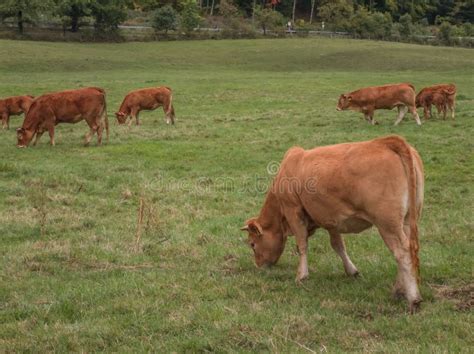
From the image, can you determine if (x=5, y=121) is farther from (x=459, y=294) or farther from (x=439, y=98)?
(x=459, y=294)

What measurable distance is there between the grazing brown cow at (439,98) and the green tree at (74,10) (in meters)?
52.9

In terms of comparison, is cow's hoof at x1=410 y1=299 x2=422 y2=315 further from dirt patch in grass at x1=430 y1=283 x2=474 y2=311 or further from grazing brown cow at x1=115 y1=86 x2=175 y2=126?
grazing brown cow at x1=115 y1=86 x2=175 y2=126

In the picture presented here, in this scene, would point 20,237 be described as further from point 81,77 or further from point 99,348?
point 81,77

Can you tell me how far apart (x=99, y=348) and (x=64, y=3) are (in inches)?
2646

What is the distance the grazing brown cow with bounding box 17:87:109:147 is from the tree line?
1949 inches

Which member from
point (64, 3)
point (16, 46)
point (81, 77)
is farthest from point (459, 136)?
point (64, 3)

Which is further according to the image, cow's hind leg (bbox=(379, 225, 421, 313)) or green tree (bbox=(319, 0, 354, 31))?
green tree (bbox=(319, 0, 354, 31))

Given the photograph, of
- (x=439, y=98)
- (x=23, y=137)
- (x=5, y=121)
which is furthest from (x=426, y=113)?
(x=5, y=121)

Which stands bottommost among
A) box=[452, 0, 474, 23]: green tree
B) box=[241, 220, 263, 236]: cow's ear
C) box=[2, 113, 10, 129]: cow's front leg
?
box=[2, 113, 10, 129]: cow's front leg

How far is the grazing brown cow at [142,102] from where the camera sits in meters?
25.0

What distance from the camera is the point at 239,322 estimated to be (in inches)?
236

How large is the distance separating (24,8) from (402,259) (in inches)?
2547

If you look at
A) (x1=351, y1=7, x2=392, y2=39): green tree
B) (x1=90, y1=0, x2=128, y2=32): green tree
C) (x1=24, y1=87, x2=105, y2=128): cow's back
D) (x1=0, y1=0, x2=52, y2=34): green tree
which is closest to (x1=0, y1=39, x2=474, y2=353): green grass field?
(x1=24, y1=87, x2=105, y2=128): cow's back

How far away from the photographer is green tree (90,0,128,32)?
71.5 meters
